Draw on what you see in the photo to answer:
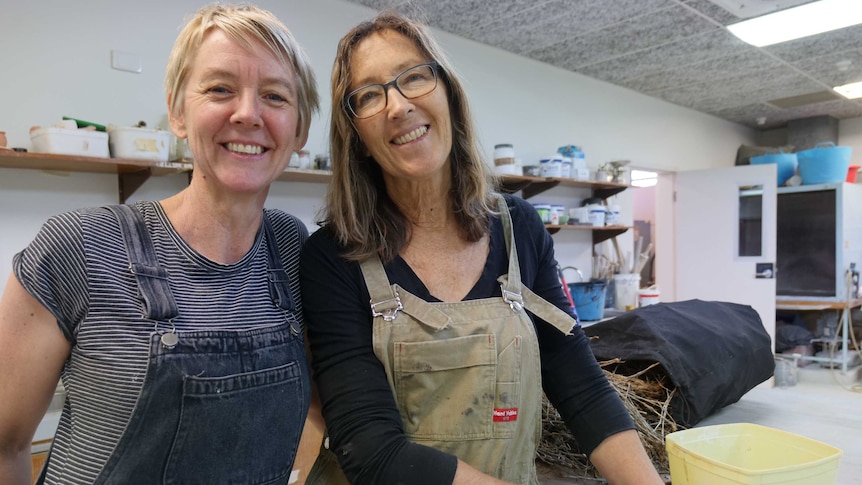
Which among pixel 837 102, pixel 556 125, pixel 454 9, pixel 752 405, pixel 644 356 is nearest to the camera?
pixel 644 356

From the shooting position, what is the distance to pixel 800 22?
3459 millimetres

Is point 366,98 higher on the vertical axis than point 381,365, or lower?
higher

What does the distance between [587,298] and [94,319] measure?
3443 mm

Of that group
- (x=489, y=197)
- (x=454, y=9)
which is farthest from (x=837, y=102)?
(x=489, y=197)

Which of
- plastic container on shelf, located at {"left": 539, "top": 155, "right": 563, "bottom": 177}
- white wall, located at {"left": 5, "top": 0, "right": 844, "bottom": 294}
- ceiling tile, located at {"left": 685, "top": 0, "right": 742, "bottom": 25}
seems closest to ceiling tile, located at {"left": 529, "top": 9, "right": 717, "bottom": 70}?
ceiling tile, located at {"left": 685, "top": 0, "right": 742, "bottom": 25}

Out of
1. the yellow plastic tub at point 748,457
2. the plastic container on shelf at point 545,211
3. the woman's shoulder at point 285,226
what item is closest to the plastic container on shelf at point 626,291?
the plastic container on shelf at point 545,211

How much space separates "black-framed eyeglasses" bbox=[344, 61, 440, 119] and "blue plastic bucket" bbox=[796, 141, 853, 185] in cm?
558

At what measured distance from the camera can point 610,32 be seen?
143 inches

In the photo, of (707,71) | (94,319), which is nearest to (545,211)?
(707,71)

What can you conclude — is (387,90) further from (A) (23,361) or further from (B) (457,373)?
(A) (23,361)

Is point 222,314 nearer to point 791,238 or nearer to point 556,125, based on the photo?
point 556,125

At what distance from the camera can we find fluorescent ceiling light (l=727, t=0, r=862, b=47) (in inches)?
128

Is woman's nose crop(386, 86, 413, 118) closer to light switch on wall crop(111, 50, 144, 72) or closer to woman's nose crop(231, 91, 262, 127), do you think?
woman's nose crop(231, 91, 262, 127)

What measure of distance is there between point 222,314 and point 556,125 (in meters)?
3.93
